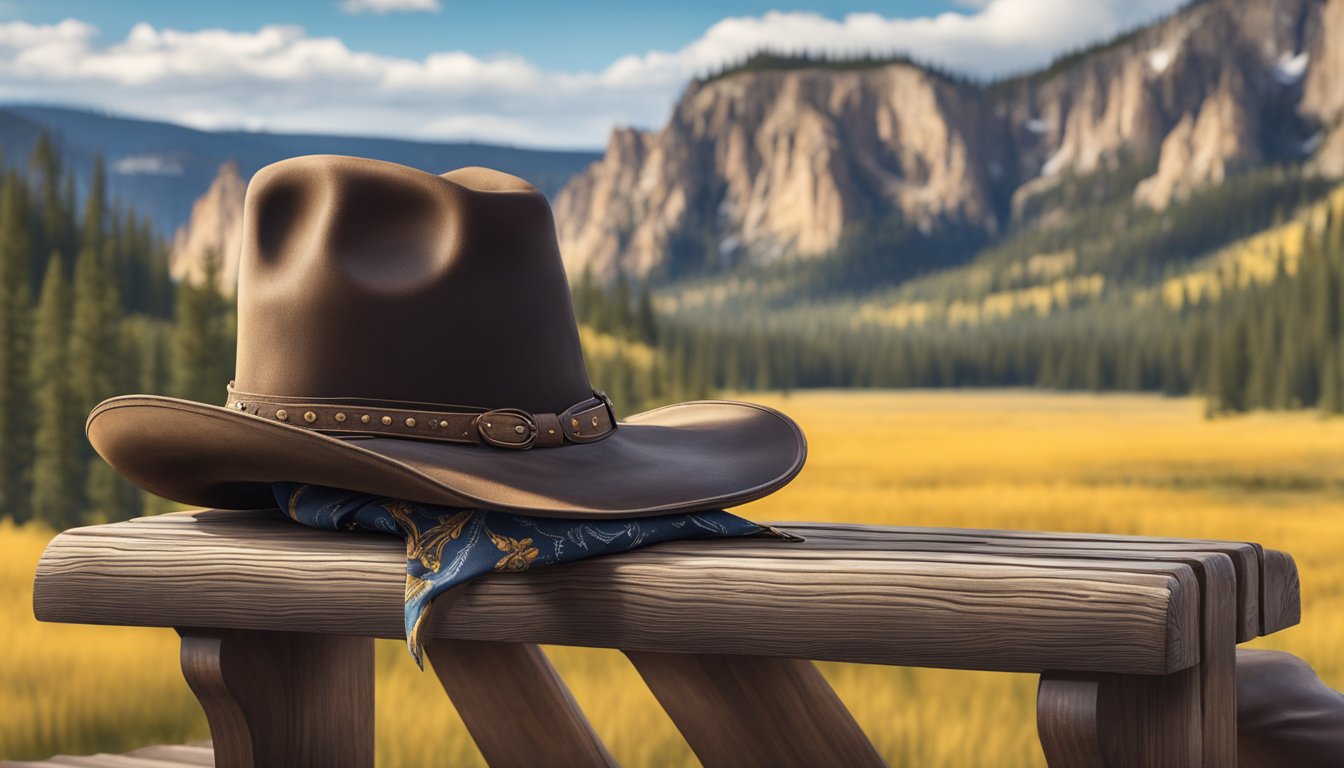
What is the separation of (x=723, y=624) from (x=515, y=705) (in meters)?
0.81

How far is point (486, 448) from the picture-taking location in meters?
2.56

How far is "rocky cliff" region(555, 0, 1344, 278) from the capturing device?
3625cm

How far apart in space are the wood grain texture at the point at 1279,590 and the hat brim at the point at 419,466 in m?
0.84

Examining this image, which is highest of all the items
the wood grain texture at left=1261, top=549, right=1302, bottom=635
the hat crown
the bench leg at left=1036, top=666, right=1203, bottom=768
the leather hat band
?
the hat crown

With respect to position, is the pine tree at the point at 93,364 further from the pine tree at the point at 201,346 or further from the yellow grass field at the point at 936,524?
the yellow grass field at the point at 936,524

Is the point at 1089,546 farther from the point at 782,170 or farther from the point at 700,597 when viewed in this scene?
the point at 782,170

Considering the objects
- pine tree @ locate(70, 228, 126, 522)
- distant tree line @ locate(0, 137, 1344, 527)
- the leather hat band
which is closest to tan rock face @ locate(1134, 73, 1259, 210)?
distant tree line @ locate(0, 137, 1344, 527)

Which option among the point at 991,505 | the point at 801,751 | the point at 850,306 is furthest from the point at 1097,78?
the point at 801,751

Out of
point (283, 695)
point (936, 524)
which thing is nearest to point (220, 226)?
point (936, 524)

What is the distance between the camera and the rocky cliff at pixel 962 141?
36.2 meters

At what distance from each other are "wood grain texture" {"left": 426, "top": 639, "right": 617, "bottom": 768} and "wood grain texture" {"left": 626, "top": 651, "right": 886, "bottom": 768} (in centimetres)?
22

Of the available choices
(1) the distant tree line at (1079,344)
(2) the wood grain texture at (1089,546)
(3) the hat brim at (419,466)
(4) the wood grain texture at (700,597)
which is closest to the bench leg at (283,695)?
(4) the wood grain texture at (700,597)

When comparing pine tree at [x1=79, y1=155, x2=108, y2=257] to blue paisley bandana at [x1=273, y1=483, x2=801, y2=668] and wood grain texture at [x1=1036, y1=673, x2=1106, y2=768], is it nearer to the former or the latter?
blue paisley bandana at [x1=273, y1=483, x2=801, y2=668]

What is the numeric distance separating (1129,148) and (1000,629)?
127 feet
